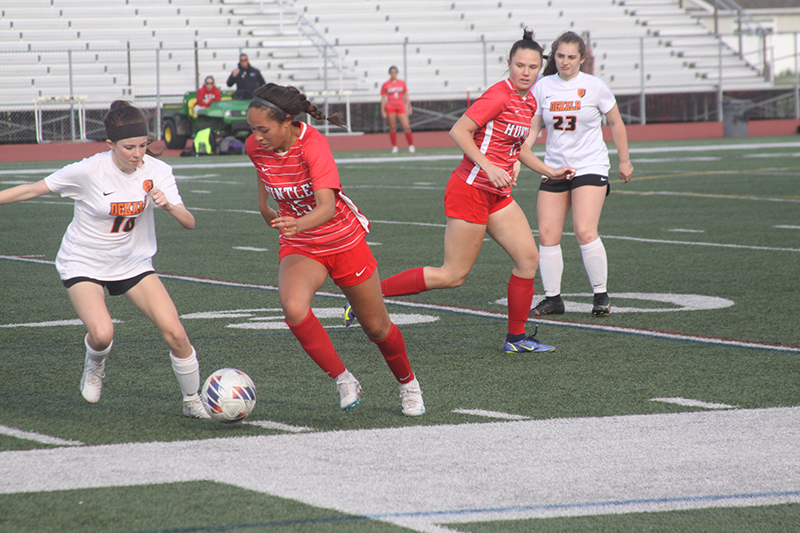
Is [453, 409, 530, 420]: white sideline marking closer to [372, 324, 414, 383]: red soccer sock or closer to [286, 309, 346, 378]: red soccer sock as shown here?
[372, 324, 414, 383]: red soccer sock

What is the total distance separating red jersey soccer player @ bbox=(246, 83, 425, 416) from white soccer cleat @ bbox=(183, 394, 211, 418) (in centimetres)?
54

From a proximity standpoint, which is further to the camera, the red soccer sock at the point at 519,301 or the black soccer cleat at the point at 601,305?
the black soccer cleat at the point at 601,305

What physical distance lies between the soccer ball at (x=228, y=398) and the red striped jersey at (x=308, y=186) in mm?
661

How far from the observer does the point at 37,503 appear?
151 inches

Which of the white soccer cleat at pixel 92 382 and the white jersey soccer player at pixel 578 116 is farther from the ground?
the white jersey soccer player at pixel 578 116

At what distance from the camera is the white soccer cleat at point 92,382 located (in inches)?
207

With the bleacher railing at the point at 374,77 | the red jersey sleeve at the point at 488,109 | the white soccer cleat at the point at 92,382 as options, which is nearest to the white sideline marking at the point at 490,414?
the white soccer cleat at the point at 92,382

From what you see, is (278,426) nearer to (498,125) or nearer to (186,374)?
(186,374)

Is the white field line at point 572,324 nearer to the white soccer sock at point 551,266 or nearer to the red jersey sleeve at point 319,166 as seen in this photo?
the white soccer sock at point 551,266

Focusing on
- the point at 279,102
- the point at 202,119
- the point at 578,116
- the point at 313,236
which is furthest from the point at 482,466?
the point at 202,119

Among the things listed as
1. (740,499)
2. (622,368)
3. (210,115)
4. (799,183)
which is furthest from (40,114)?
(740,499)

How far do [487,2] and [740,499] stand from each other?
36.6 meters

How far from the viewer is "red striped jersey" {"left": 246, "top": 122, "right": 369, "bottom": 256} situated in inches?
192

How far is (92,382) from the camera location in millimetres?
5258
